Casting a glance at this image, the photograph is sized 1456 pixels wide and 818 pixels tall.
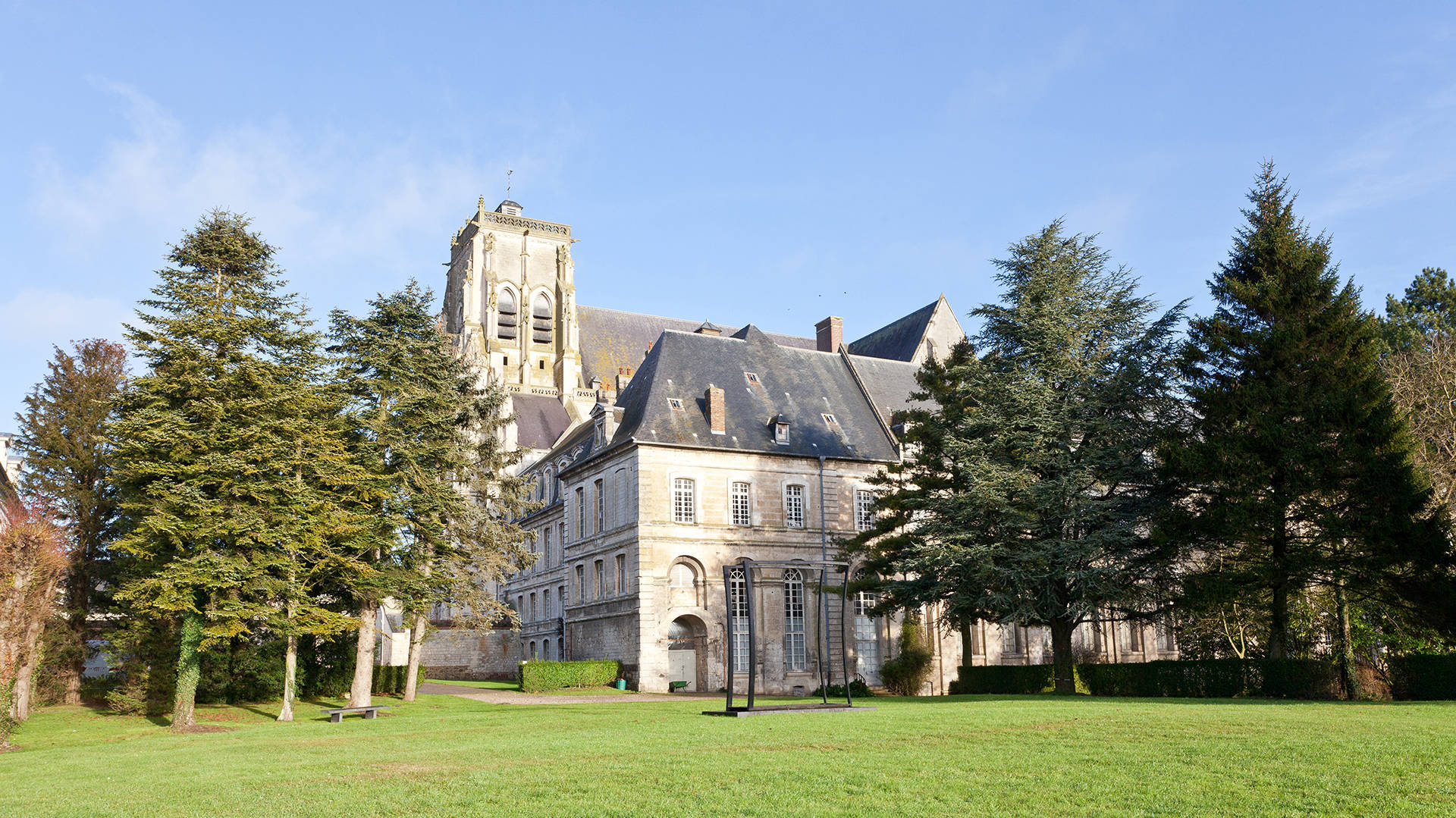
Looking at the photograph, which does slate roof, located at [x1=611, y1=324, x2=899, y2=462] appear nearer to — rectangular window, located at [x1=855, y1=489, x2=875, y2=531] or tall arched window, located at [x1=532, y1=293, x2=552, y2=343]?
rectangular window, located at [x1=855, y1=489, x2=875, y2=531]

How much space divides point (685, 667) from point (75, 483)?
61.0 feet

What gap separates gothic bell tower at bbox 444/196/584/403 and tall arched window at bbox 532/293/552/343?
0.18ft

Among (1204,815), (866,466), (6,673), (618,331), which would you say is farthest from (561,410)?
(1204,815)

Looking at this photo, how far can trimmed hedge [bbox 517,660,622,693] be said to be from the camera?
33594mm

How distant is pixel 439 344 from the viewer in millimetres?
28688

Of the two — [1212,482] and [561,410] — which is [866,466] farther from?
[561,410]

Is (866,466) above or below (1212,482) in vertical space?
above

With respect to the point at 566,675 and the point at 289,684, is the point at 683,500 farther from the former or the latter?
the point at 289,684

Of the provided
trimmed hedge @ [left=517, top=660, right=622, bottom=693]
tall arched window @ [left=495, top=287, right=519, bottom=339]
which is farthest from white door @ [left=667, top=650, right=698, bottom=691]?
tall arched window @ [left=495, top=287, right=519, bottom=339]

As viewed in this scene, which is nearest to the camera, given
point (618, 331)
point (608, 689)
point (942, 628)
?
point (608, 689)

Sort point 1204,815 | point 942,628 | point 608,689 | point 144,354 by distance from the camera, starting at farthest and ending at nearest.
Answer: point 942,628, point 608,689, point 144,354, point 1204,815

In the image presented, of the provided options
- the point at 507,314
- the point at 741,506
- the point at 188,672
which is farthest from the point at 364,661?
the point at 507,314

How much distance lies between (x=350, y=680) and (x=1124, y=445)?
22.5 metres

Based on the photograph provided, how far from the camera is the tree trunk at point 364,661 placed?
83.8 feet
